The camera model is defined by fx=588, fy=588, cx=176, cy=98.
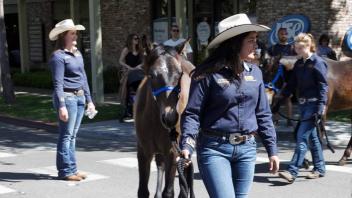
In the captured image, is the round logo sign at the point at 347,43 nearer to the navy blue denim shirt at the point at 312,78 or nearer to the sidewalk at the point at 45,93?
the sidewalk at the point at 45,93

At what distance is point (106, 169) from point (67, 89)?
180cm

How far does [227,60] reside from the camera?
434 cm

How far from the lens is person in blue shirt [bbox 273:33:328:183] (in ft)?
25.8

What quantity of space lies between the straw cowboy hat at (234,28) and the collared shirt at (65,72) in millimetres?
3815

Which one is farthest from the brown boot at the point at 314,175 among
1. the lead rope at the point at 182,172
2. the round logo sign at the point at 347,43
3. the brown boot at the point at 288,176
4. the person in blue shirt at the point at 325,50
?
the round logo sign at the point at 347,43

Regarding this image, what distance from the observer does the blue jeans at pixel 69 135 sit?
8.08m

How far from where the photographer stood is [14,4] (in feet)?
103

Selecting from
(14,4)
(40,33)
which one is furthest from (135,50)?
(14,4)

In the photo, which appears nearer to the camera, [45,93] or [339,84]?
[339,84]

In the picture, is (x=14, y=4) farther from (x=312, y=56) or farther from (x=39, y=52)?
(x=312, y=56)

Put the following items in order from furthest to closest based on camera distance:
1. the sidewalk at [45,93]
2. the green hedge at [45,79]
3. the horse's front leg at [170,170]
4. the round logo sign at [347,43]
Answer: the green hedge at [45,79], the sidewalk at [45,93], the round logo sign at [347,43], the horse's front leg at [170,170]

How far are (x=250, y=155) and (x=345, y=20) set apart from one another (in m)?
13.7

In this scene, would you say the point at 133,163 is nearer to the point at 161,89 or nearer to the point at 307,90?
the point at 307,90

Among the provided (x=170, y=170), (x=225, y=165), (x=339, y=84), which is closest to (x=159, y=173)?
(x=170, y=170)
